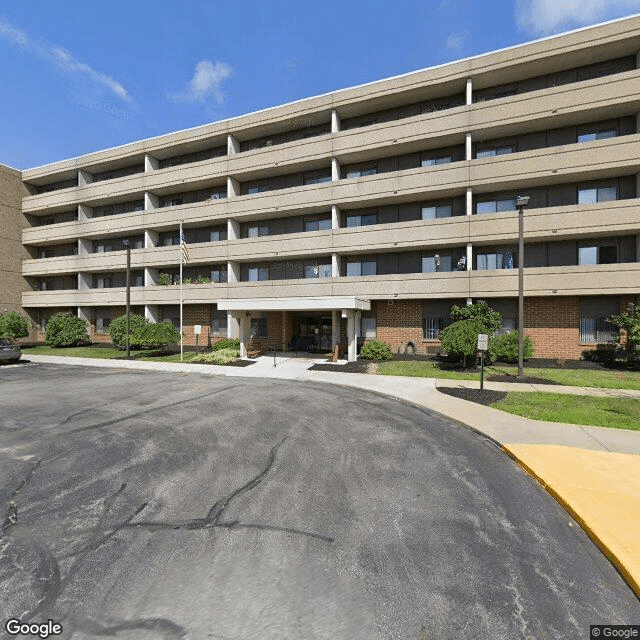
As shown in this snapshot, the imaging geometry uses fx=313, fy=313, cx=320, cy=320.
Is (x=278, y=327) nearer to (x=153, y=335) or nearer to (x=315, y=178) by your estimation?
(x=153, y=335)

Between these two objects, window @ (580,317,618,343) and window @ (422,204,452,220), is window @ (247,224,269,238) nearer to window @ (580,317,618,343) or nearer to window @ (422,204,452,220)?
window @ (422,204,452,220)

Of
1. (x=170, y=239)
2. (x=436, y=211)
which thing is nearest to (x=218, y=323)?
(x=170, y=239)

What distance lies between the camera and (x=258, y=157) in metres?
25.2

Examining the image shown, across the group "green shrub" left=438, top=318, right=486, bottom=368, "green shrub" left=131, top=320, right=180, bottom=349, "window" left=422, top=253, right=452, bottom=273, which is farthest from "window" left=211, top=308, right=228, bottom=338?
"green shrub" left=438, top=318, right=486, bottom=368

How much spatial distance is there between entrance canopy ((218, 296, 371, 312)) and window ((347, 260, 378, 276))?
261 centimetres

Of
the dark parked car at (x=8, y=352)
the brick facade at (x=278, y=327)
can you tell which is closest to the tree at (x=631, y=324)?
the brick facade at (x=278, y=327)

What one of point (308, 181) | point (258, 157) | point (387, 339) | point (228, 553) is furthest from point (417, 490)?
point (258, 157)

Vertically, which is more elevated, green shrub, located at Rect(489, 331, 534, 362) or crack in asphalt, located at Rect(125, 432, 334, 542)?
green shrub, located at Rect(489, 331, 534, 362)

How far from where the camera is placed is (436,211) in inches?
877

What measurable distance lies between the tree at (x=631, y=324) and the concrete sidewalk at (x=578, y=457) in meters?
6.39

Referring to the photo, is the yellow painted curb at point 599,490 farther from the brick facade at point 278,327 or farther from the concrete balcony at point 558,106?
the concrete balcony at point 558,106

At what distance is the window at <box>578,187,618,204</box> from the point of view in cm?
1895

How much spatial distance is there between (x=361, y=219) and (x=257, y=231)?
29.7 ft

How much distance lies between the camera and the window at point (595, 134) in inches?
749
